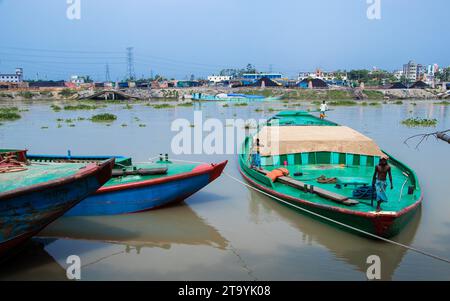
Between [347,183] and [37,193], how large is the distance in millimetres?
6889

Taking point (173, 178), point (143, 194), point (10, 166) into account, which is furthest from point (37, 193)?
point (173, 178)

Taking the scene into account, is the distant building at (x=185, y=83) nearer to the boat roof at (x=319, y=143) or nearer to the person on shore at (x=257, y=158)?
the boat roof at (x=319, y=143)

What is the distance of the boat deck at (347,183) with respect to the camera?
311 inches

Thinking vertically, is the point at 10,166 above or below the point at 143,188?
above

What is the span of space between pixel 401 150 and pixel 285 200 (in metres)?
11.4

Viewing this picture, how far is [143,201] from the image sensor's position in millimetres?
Result: 9594

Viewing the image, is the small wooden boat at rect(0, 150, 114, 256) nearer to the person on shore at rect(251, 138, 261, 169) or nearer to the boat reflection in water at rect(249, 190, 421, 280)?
the boat reflection in water at rect(249, 190, 421, 280)

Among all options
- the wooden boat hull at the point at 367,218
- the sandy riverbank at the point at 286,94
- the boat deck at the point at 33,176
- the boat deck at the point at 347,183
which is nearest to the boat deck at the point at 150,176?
the boat deck at the point at 33,176

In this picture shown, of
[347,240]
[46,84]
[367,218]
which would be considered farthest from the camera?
[46,84]

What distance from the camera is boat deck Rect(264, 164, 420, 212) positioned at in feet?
25.9

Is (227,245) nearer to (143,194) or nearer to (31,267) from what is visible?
(143,194)

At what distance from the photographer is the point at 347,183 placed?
30.5 ft
